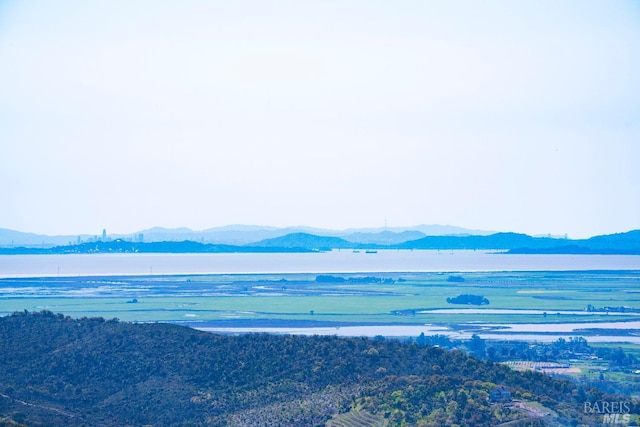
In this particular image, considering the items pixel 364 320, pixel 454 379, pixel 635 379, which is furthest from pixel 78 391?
pixel 364 320

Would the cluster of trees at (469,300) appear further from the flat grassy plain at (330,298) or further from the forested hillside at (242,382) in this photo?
the forested hillside at (242,382)

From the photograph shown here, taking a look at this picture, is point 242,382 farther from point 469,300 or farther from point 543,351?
point 469,300

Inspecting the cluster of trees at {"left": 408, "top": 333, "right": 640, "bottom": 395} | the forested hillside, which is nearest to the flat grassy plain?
the cluster of trees at {"left": 408, "top": 333, "right": 640, "bottom": 395}

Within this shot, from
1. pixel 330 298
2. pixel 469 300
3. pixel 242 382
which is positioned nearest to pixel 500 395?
pixel 242 382

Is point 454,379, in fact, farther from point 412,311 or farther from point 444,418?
point 412,311

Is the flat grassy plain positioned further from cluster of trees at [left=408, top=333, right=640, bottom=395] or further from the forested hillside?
the forested hillside

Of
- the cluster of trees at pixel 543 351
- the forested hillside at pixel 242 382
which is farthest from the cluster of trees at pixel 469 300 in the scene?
the forested hillside at pixel 242 382
